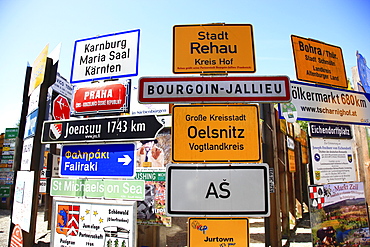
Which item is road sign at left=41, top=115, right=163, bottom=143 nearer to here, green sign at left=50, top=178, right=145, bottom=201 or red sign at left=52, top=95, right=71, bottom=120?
green sign at left=50, top=178, right=145, bottom=201

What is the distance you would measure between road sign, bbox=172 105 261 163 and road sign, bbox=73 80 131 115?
2044 millimetres

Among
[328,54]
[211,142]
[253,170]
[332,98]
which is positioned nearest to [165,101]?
[211,142]

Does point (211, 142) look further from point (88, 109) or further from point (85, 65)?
point (85, 65)

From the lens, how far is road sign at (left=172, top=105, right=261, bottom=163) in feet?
8.86

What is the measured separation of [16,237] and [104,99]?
3.29 m

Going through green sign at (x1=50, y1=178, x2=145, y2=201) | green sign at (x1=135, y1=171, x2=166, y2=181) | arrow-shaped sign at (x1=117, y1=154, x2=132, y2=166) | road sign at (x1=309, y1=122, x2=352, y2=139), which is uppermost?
road sign at (x1=309, y1=122, x2=352, y2=139)

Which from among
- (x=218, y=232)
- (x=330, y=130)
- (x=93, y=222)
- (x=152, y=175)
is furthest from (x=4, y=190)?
(x=330, y=130)

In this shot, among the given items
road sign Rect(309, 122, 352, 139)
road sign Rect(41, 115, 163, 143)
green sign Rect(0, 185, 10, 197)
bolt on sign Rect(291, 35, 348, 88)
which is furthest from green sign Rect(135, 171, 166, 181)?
green sign Rect(0, 185, 10, 197)

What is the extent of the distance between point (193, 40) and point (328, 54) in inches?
135

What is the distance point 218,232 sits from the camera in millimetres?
2553

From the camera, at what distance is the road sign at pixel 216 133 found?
2.70 metres

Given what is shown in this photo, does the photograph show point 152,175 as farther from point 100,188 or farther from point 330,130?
point 330,130

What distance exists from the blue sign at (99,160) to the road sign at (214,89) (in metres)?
1.27

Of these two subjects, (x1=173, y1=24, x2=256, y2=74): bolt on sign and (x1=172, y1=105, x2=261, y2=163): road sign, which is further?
(x1=173, y1=24, x2=256, y2=74): bolt on sign
